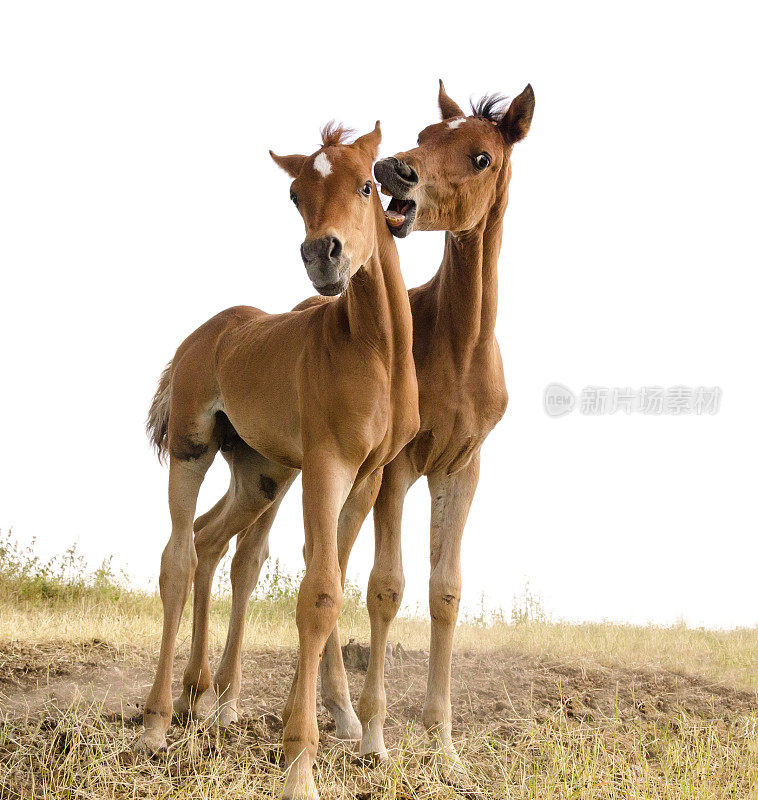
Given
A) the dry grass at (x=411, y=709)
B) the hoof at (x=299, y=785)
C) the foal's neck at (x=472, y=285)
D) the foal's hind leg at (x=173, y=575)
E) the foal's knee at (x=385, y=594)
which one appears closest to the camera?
the hoof at (x=299, y=785)

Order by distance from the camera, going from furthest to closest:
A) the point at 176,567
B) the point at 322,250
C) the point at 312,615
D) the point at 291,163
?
the point at 176,567 → the point at 291,163 → the point at 312,615 → the point at 322,250

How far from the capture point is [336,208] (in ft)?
13.5

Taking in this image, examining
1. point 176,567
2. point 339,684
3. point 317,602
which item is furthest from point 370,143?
point 339,684

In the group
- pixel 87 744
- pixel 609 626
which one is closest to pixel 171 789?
pixel 87 744

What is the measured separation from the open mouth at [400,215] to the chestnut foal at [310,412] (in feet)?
0.32

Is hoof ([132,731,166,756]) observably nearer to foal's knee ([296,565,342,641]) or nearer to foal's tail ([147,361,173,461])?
foal's knee ([296,565,342,641])

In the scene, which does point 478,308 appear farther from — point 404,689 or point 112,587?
point 112,587

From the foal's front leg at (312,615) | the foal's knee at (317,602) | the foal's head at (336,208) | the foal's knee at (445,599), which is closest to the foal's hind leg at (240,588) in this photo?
the foal's knee at (445,599)

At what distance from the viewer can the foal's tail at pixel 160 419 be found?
665cm

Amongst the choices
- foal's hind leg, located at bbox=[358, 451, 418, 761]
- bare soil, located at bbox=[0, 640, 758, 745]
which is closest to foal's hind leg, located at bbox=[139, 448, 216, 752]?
bare soil, located at bbox=[0, 640, 758, 745]

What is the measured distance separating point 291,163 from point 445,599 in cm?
275

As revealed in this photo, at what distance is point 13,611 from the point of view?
955 cm

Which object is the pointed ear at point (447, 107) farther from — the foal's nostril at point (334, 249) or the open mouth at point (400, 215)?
the foal's nostril at point (334, 249)

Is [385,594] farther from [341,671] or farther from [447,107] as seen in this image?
[447,107]
